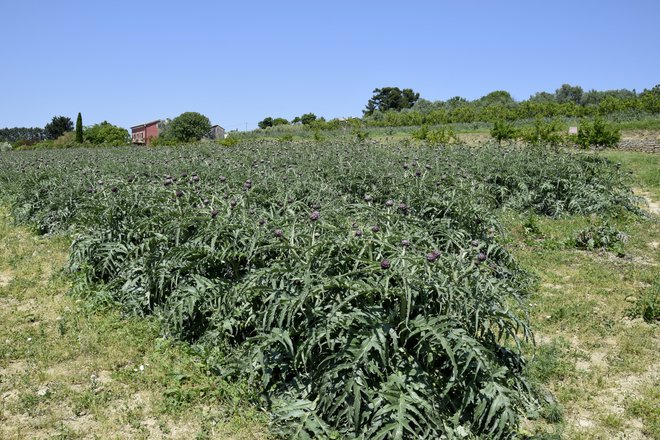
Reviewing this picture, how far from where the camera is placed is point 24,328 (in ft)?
16.6

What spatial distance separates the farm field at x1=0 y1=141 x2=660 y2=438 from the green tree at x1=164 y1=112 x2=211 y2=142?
52.8m

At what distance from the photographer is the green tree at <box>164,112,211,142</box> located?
190 feet

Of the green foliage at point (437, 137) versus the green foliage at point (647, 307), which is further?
the green foliage at point (437, 137)

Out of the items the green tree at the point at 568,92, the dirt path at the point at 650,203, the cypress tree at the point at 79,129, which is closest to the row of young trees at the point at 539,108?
the green tree at the point at 568,92

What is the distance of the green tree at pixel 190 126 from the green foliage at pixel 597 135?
149 ft

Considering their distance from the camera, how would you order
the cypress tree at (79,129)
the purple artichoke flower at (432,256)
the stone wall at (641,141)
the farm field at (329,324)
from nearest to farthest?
the farm field at (329,324)
the purple artichoke flower at (432,256)
the stone wall at (641,141)
the cypress tree at (79,129)

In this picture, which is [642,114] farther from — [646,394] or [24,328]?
[24,328]

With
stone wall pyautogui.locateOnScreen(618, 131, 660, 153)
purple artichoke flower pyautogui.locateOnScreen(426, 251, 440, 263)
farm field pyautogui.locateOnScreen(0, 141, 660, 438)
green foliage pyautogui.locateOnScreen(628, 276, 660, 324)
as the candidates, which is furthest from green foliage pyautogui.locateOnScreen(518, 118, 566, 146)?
purple artichoke flower pyautogui.locateOnScreen(426, 251, 440, 263)

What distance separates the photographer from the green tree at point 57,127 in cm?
7519

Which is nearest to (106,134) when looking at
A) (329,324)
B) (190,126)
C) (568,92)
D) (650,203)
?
(190,126)

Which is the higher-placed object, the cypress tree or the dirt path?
the cypress tree

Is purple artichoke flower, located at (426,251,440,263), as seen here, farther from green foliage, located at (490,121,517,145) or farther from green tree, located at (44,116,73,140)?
green tree, located at (44,116,73,140)

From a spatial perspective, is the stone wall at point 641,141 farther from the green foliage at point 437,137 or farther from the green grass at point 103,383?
the green grass at point 103,383

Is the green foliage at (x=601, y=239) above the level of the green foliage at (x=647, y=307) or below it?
above
